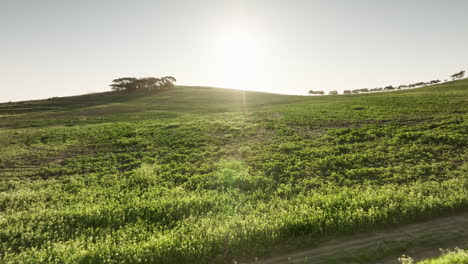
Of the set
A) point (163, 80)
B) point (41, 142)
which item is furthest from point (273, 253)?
point (163, 80)

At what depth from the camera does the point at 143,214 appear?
10.4 metres

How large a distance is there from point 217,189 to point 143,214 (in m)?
4.38

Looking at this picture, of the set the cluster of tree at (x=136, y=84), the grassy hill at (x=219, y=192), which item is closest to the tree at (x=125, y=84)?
the cluster of tree at (x=136, y=84)

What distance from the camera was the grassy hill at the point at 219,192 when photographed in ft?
27.0

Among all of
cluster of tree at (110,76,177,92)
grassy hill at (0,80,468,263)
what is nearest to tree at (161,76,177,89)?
cluster of tree at (110,76,177,92)

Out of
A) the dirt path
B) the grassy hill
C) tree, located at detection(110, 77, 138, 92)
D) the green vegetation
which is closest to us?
the green vegetation

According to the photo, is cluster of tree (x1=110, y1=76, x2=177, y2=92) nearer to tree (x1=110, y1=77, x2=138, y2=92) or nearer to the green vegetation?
tree (x1=110, y1=77, x2=138, y2=92)

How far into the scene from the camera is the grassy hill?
823 centimetres

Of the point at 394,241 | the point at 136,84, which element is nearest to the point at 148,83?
the point at 136,84

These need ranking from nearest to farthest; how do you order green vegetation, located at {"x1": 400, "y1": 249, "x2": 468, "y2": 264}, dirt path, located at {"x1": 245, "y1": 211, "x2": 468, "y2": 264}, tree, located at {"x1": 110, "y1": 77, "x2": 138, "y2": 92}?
green vegetation, located at {"x1": 400, "y1": 249, "x2": 468, "y2": 264}
dirt path, located at {"x1": 245, "y1": 211, "x2": 468, "y2": 264}
tree, located at {"x1": 110, "y1": 77, "x2": 138, "y2": 92}

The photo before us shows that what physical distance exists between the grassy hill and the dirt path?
411 millimetres

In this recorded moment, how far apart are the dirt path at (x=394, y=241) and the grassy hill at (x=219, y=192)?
41cm

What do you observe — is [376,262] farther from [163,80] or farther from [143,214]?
[163,80]

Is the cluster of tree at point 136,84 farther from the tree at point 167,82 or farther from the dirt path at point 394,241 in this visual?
the dirt path at point 394,241
